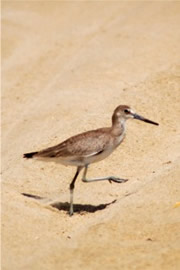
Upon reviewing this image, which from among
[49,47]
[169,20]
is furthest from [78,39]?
[169,20]

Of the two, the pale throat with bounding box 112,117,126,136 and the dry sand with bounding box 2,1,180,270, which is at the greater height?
the pale throat with bounding box 112,117,126,136

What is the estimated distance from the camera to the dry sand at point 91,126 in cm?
852

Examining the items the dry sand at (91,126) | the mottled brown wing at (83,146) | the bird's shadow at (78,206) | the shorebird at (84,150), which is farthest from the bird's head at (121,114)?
the bird's shadow at (78,206)

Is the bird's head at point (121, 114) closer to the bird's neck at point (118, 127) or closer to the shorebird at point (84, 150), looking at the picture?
the bird's neck at point (118, 127)

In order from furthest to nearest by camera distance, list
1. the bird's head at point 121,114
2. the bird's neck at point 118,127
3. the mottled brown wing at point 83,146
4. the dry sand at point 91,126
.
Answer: the bird's head at point 121,114 < the bird's neck at point 118,127 < the mottled brown wing at point 83,146 < the dry sand at point 91,126

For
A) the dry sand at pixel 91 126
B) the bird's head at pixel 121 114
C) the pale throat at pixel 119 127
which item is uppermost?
the bird's head at pixel 121 114

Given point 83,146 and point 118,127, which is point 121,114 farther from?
point 83,146

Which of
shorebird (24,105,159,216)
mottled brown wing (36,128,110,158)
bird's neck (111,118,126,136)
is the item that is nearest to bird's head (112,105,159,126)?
bird's neck (111,118,126,136)

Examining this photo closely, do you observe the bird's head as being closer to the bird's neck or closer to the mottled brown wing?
the bird's neck

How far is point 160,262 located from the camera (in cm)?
780

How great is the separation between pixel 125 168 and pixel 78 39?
863 centimetres

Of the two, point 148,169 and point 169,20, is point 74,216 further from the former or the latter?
point 169,20

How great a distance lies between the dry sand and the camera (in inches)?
336

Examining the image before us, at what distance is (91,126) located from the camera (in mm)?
12852
